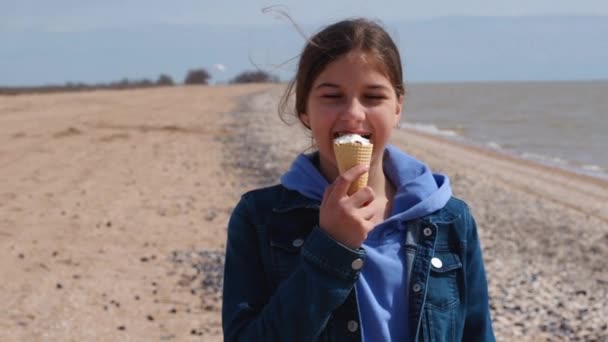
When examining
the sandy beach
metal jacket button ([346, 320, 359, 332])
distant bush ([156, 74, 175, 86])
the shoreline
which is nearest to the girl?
metal jacket button ([346, 320, 359, 332])

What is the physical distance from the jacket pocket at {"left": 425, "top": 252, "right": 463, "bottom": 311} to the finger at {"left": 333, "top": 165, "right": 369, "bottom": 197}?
43 cm

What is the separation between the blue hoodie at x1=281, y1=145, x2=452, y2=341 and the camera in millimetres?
2131

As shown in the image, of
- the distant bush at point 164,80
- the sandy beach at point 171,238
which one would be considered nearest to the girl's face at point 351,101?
the sandy beach at point 171,238

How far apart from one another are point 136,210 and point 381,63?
8088 millimetres

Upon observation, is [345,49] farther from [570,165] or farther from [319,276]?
[570,165]

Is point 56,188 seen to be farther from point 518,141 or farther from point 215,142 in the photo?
point 518,141

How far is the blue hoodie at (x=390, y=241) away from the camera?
2131 millimetres

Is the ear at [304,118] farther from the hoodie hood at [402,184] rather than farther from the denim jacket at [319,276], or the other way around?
the denim jacket at [319,276]

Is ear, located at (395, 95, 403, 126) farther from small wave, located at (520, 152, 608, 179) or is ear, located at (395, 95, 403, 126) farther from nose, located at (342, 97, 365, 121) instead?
small wave, located at (520, 152, 608, 179)

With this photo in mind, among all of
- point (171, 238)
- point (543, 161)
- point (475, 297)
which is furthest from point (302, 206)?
point (543, 161)

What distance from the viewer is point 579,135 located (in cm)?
3331

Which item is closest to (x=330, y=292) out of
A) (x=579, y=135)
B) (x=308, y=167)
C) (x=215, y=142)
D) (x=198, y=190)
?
(x=308, y=167)

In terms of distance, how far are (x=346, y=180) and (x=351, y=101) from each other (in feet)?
1.06

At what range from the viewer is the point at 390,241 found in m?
2.22
